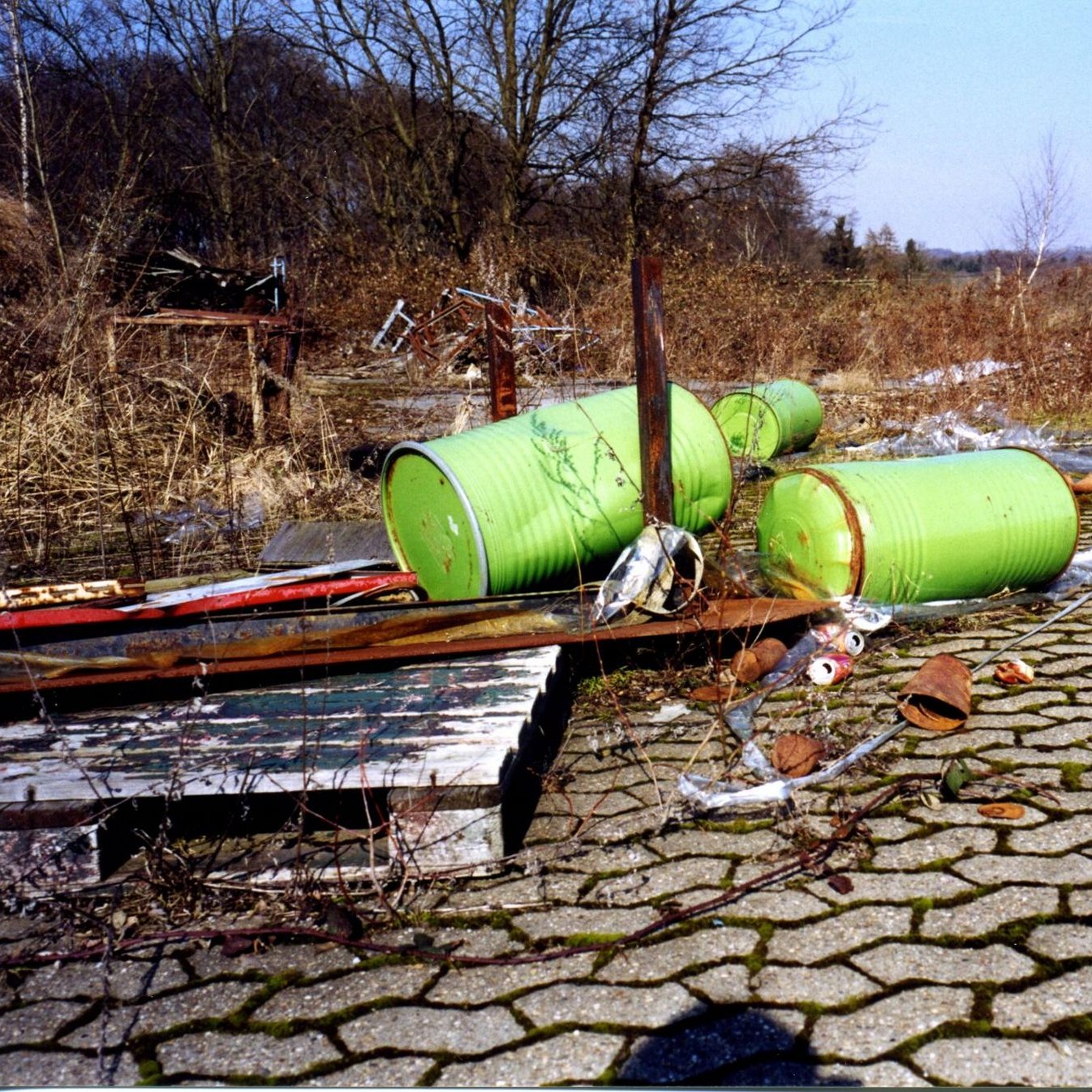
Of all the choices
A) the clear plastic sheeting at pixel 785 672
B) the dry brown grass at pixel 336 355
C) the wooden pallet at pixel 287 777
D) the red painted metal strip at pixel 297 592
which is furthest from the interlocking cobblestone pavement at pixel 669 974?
the dry brown grass at pixel 336 355

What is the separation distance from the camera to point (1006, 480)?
418 cm

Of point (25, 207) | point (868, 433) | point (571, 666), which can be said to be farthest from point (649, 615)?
point (25, 207)

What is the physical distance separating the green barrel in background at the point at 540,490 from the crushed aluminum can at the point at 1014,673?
48.5 inches

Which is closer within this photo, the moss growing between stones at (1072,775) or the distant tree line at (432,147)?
the moss growing between stones at (1072,775)

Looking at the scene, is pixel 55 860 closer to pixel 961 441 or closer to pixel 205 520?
A: pixel 205 520

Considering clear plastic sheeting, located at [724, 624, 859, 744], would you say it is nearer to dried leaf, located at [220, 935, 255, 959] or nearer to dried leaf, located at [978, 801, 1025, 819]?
dried leaf, located at [978, 801, 1025, 819]

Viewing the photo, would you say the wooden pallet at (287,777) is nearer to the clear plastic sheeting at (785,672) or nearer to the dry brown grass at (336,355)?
the clear plastic sheeting at (785,672)

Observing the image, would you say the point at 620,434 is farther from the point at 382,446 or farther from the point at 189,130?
the point at 189,130

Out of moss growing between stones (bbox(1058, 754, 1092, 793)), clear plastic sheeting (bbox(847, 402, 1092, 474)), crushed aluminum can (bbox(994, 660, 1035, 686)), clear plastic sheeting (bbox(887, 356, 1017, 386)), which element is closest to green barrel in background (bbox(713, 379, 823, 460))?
clear plastic sheeting (bbox(847, 402, 1092, 474))

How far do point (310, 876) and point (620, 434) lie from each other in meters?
2.38

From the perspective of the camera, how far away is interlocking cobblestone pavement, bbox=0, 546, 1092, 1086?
5.86 feet

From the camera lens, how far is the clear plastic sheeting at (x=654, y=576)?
3.61m

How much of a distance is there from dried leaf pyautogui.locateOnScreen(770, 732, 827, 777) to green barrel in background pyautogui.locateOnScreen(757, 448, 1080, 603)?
3.67 ft

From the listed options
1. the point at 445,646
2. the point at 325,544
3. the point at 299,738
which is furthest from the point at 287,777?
the point at 325,544
